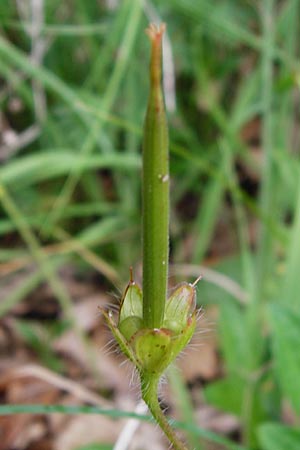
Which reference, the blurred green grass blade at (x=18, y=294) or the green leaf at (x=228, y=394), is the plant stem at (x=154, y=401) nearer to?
the green leaf at (x=228, y=394)

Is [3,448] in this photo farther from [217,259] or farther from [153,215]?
[153,215]

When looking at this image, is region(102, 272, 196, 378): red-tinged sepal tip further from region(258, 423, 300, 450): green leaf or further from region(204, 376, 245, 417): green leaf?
region(204, 376, 245, 417): green leaf

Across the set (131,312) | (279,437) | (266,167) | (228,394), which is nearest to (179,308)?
(131,312)

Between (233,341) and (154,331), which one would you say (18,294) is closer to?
(233,341)

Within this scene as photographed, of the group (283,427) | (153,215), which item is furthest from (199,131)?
(153,215)

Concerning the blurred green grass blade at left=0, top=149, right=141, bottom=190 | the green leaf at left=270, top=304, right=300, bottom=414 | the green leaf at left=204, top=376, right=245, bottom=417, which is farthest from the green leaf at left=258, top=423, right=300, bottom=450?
the blurred green grass blade at left=0, top=149, right=141, bottom=190

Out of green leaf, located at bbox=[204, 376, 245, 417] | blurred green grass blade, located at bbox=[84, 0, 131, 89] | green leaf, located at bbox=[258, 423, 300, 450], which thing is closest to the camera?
green leaf, located at bbox=[258, 423, 300, 450]
